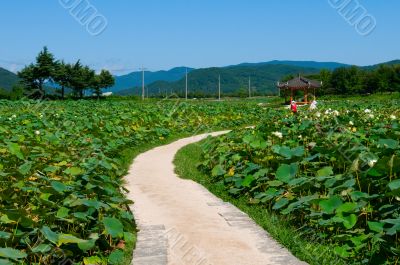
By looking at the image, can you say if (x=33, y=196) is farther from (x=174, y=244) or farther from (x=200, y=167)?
(x=200, y=167)

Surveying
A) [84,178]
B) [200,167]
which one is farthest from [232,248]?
[200,167]

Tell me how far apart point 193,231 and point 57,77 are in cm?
5635

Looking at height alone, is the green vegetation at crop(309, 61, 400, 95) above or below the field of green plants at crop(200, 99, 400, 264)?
above

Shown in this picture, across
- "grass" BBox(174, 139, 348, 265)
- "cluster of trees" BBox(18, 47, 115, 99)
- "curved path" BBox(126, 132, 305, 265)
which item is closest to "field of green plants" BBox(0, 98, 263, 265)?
"curved path" BBox(126, 132, 305, 265)

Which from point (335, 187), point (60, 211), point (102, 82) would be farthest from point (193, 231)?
point (102, 82)

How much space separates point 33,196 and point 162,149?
845 centimetres

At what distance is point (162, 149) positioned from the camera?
13.8 m

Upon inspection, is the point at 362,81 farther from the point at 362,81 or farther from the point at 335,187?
the point at 335,187

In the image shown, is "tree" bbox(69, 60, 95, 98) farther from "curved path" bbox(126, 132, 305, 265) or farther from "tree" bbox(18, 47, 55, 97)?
"curved path" bbox(126, 132, 305, 265)

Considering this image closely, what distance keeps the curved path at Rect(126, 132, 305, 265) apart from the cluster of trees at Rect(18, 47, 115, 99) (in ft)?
159

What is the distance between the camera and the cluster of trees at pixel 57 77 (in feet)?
188

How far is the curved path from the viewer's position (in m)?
4.46

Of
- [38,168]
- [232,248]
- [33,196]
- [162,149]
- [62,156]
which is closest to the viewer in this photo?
[232,248]

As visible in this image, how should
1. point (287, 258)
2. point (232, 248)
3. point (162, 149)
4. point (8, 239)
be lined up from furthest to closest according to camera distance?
point (162, 149), point (232, 248), point (287, 258), point (8, 239)
